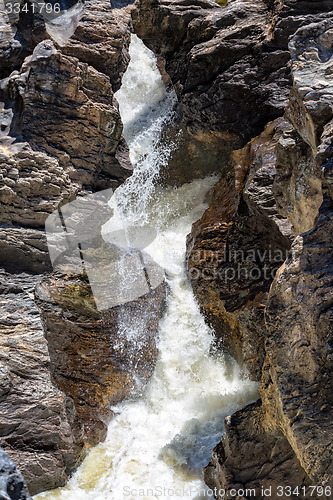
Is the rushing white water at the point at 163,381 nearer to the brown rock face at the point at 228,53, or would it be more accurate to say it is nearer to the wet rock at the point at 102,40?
the brown rock face at the point at 228,53

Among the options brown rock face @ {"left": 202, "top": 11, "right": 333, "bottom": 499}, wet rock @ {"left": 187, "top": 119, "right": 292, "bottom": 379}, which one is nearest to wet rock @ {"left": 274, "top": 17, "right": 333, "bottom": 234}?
brown rock face @ {"left": 202, "top": 11, "right": 333, "bottom": 499}

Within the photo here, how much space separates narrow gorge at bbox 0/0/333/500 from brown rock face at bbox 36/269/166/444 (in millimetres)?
19

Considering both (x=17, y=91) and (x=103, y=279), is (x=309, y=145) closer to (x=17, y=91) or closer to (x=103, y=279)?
(x=103, y=279)

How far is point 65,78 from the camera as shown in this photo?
531cm

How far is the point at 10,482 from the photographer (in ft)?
6.72

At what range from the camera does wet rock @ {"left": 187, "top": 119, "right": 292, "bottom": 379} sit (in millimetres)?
5668

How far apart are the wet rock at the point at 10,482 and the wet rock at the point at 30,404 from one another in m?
2.39

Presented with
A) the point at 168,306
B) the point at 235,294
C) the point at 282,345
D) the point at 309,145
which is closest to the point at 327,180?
the point at 309,145

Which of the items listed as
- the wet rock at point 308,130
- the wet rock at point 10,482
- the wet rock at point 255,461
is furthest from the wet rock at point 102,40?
the wet rock at point 10,482

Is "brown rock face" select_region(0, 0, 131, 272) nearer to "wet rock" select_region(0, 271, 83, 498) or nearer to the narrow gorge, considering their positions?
the narrow gorge

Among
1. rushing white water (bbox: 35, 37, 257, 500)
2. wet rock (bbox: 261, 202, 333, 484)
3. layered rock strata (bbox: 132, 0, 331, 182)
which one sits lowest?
rushing white water (bbox: 35, 37, 257, 500)

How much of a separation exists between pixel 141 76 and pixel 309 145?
587cm

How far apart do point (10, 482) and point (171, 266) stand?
5076 mm

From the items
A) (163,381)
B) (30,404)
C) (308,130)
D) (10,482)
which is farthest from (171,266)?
(10,482)
